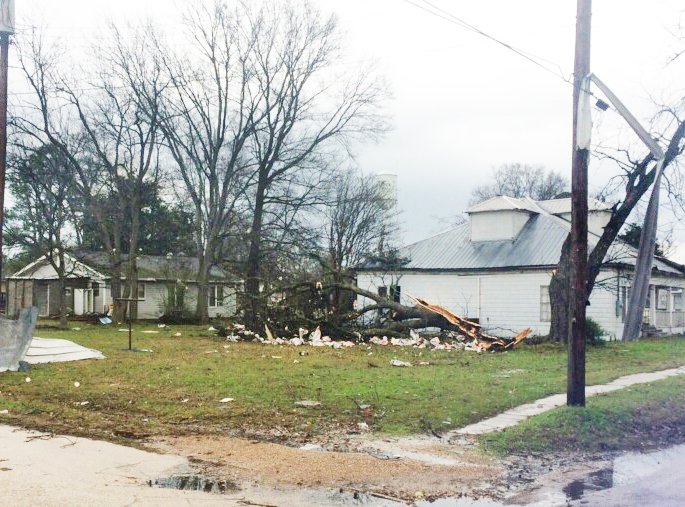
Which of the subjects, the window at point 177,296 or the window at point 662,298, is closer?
the window at point 662,298

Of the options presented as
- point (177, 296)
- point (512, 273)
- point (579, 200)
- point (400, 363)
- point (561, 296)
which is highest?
point (579, 200)

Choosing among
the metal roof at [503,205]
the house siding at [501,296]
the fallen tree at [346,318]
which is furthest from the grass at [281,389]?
the metal roof at [503,205]

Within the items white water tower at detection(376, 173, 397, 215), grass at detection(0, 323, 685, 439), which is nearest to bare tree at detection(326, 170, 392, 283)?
white water tower at detection(376, 173, 397, 215)

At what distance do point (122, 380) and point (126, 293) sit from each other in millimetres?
26294

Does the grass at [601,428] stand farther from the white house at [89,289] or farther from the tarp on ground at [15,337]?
the white house at [89,289]

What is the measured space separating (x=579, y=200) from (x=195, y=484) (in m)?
6.52

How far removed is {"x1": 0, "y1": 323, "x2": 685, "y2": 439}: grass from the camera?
9.98 metres

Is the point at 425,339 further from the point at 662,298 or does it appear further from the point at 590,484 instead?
the point at 590,484

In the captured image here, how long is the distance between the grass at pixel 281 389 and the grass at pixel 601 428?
1.08 m

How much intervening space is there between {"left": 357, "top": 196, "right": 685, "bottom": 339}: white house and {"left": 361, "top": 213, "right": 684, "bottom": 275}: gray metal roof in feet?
0.13

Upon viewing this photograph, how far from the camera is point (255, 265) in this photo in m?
32.9

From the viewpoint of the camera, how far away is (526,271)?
2853 cm

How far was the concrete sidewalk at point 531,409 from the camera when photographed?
9656mm

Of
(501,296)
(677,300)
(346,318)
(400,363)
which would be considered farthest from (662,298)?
(400,363)
